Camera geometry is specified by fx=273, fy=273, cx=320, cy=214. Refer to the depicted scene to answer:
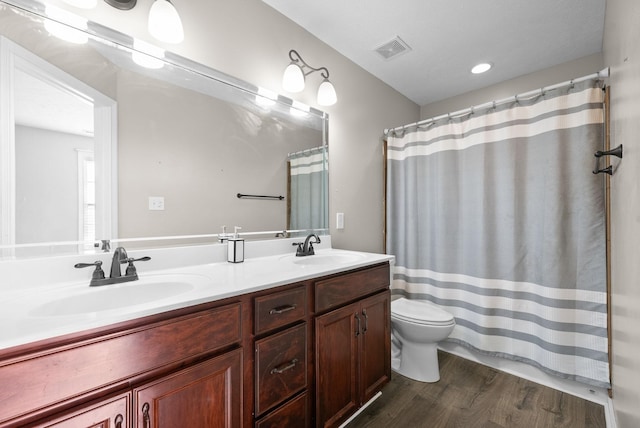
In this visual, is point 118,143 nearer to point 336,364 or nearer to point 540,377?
point 336,364

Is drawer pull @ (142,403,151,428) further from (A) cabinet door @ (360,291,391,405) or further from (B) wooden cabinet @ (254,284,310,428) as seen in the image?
(A) cabinet door @ (360,291,391,405)

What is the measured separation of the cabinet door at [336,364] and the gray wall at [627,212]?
0.99m

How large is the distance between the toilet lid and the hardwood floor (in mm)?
435

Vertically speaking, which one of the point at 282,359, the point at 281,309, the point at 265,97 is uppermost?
the point at 265,97

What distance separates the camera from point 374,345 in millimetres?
1519

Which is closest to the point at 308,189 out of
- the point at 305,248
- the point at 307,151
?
the point at 307,151

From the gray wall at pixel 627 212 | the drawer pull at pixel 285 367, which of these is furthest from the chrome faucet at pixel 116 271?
the gray wall at pixel 627 212

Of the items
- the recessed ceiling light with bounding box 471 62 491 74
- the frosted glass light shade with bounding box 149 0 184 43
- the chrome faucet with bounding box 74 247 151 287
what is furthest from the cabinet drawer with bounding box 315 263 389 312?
the recessed ceiling light with bounding box 471 62 491 74

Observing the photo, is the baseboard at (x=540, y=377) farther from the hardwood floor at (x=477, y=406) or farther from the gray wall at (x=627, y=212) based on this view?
the gray wall at (x=627, y=212)

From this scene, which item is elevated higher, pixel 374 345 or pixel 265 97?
pixel 265 97

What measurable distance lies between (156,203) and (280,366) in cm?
89

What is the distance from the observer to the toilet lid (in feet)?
5.73

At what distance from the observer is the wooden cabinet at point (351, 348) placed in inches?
48.3

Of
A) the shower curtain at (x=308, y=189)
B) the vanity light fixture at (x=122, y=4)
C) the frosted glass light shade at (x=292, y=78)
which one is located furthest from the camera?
the shower curtain at (x=308, y=189)
